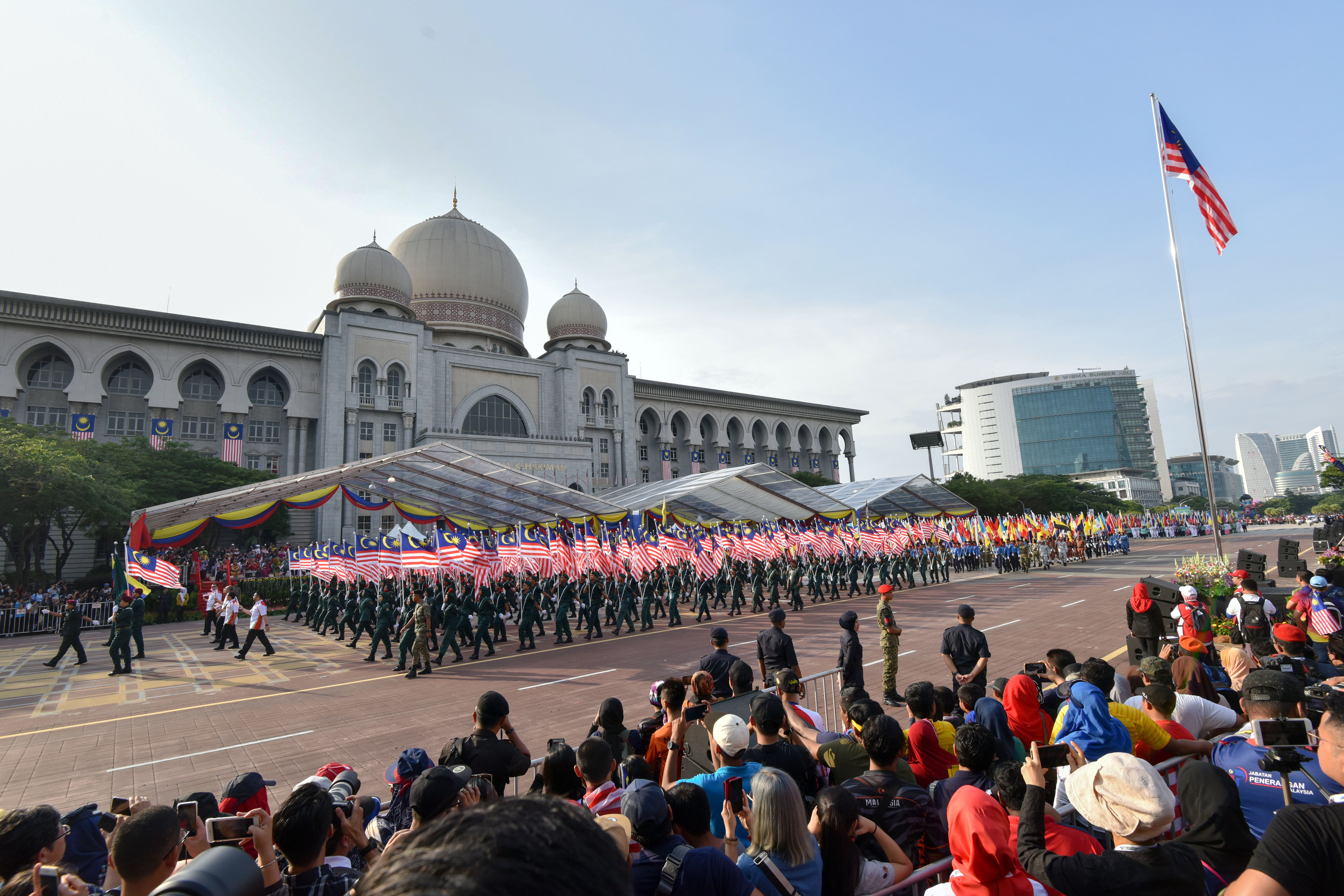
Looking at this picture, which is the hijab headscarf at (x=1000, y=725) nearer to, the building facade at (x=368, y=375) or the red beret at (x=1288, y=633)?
the red beret at (x=1288, y=633)

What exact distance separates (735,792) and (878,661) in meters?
9.53

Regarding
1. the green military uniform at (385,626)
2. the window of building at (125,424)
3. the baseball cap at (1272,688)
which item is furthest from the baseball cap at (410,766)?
the window of building at (125,424)

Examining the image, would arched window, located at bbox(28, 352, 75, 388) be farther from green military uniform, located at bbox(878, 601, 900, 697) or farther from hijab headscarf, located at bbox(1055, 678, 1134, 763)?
hijab headscarf, located at bbox(1055, 678, 1134, 763)

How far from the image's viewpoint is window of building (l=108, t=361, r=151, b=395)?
3494 centimetres

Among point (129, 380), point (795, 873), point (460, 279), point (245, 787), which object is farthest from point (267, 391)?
point (795, 873)

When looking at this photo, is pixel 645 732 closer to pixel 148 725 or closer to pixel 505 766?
pixel 505 766

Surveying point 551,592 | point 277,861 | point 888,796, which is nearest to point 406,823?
point 277,861

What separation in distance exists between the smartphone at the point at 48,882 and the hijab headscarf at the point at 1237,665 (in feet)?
26.1

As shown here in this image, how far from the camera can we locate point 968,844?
254 centimetres

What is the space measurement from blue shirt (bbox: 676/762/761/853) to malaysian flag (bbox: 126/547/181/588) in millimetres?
16570

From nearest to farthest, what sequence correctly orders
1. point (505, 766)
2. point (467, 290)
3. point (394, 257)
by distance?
1. point (505, 766)
2. point (394, 257)
3. point (467, 290)

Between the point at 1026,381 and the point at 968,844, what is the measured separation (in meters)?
139

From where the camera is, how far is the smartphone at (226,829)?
8.59 ft

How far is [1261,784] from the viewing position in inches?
129
